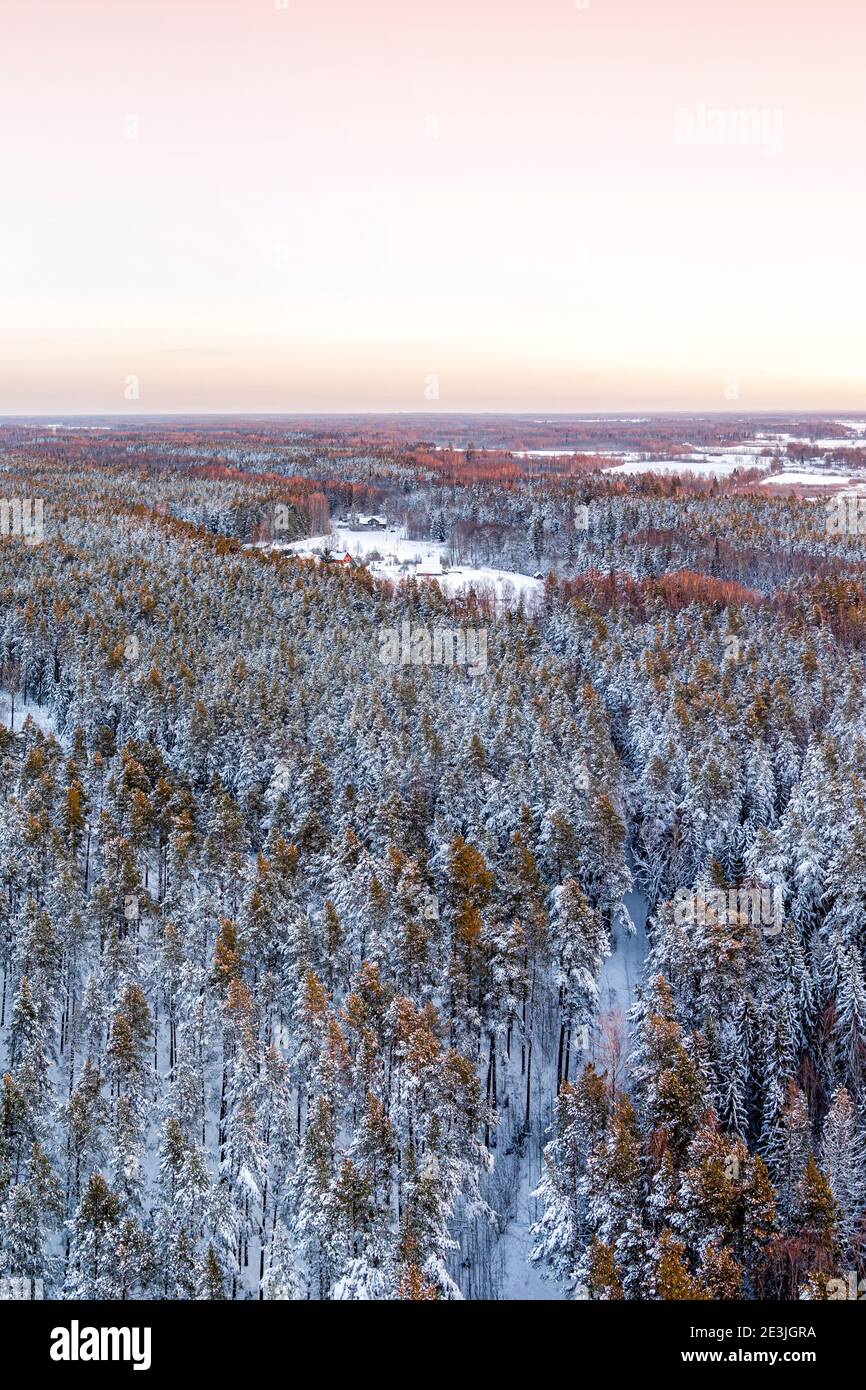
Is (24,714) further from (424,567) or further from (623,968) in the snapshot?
(424,567)

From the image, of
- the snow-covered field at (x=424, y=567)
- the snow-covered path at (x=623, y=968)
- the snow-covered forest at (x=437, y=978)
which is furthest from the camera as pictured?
the snow-covered field at (x=424, y=567)

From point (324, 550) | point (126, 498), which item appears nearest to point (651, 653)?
point (324, 550)

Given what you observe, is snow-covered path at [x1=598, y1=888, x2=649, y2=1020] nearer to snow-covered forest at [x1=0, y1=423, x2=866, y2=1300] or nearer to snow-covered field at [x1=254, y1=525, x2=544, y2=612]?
snow-covered forest at [x1=0, y1=423, x2=866, y2=1300]

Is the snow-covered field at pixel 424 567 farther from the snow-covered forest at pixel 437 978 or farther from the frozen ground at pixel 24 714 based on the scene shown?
the frozen ground at pixel 24 714

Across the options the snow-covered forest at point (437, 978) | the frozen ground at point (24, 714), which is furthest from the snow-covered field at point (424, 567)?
the frozen ground at point (24, 714)

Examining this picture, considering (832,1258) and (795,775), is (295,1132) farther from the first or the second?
(795,775)

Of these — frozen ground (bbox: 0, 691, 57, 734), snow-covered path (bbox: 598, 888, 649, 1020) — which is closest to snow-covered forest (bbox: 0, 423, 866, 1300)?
snow-covered path (bbox: 598, 888, 649, 1020)

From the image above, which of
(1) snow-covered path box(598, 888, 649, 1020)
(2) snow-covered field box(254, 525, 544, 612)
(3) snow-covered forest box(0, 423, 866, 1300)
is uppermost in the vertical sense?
(2) snow-covered field box(254, 525, 544, 612)

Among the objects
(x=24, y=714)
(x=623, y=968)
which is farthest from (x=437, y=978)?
(x=24, y=714)
